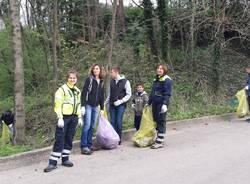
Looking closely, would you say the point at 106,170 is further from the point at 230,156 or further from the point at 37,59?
the point at 37,59

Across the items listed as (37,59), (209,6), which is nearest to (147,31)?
(209,6)

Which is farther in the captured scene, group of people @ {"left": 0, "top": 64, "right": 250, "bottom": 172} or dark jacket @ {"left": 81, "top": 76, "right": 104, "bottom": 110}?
dark jacket @ {"left": 81, "top": 76, "right": 104, "bottom": 110}

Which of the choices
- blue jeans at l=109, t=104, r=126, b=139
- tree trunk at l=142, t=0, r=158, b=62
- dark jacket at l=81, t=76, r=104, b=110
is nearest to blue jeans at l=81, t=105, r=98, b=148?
dark jacket at l=81, t=76, r=104, b=110

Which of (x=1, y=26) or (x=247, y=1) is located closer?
(x=1, y=26)

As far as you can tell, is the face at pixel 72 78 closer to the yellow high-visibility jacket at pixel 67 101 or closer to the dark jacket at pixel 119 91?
the yellow high-visibility jacket at pixel 67 101

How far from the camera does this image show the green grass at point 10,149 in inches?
341

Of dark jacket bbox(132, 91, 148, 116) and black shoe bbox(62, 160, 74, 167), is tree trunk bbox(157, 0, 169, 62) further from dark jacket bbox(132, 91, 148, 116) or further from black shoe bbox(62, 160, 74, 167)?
black shoe bbox(62, 160, 74, 167)

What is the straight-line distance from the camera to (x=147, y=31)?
63.9ft

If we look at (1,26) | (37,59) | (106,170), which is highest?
(1,26)

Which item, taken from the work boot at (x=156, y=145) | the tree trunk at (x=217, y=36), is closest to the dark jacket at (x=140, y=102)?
the work boot at (x=156, y=145)

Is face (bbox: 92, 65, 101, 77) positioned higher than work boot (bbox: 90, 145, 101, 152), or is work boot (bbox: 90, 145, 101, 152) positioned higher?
face (bbox: 92, 65, 101, 77)

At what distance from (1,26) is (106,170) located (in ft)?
33.8

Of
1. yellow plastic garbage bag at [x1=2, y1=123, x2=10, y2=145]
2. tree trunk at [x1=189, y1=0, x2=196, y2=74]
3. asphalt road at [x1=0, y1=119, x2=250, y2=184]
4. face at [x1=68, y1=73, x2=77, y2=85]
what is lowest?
asphalt road at [x1=0, y1=119, x2=250, y2=184]

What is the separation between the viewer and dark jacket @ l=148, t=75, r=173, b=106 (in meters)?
9.80
